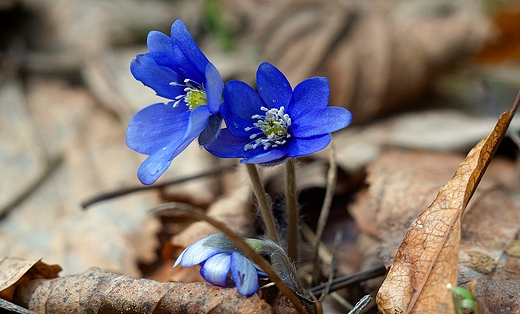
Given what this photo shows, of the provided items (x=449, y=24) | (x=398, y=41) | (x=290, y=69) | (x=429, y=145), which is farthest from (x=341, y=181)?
(x=449, y=24)

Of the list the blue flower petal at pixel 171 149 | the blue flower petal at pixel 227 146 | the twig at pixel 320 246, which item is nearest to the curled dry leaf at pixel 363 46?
the twig at pixel 320 246

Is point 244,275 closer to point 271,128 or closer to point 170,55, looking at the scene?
point 271,128

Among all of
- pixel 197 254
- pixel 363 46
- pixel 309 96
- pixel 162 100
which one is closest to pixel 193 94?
pixel 309 96

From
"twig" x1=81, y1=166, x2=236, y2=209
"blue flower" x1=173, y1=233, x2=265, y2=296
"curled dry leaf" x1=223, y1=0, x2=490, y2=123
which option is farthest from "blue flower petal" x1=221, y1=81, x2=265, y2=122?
"curled dry leaf" x1=223, y1=0, x2=490, y2=123

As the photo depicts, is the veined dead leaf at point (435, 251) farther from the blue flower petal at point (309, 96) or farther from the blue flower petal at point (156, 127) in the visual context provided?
the blue flower petal at point (156, 127)

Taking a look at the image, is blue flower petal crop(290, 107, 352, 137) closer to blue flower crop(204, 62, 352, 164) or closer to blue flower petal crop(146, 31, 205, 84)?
blue flower crop(204, 62, 352, 164)

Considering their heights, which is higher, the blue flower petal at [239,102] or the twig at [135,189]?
the blue flower petal at [239,102]
